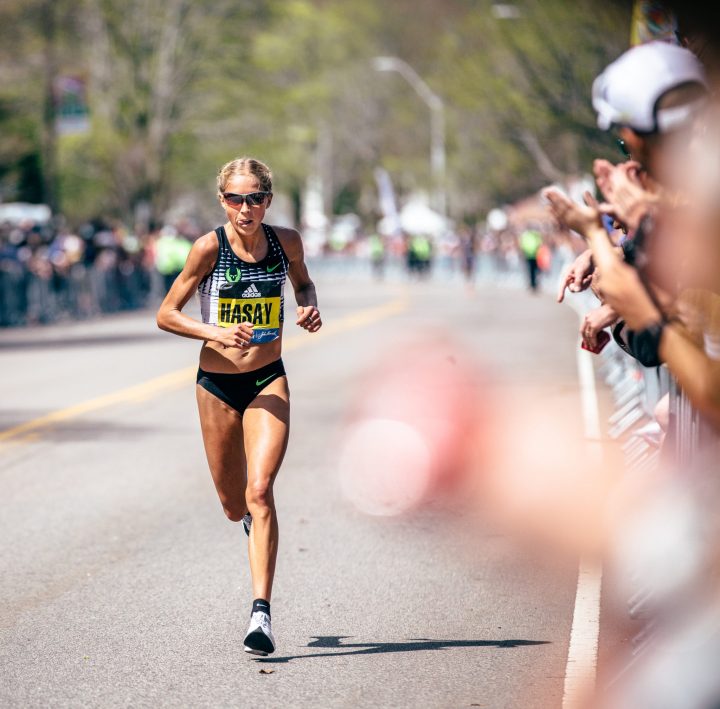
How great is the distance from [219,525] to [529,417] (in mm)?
5611

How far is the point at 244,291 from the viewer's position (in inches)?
257

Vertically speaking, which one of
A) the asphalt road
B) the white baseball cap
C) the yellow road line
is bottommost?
the yellow road line

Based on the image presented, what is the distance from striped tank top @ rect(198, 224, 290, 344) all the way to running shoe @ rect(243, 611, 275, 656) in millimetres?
1146

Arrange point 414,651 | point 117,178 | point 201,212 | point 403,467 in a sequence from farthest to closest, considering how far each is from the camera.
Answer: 1. point 201,212
2. point 117,178
3. point 403,467
4. point 414,651

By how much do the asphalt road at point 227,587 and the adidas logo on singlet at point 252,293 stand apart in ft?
4.64

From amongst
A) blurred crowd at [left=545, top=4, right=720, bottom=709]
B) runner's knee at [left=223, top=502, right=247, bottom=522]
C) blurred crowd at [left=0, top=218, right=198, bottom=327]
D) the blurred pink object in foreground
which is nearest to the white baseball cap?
blurred crowd at [left=545, top=4, right=720, bottom=709]

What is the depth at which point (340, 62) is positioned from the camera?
3846 inches

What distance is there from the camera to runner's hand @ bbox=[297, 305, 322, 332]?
21.3ft

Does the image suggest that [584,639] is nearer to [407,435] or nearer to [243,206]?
[243,206]

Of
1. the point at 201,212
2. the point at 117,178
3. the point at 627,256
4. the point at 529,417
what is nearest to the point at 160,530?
the point at 627,256

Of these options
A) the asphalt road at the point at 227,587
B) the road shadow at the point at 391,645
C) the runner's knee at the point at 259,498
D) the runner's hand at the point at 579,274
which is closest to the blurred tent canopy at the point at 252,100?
the asphalt road at the point at 227,587

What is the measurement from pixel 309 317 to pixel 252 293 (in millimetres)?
256

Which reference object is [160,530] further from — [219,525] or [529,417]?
[529,417]

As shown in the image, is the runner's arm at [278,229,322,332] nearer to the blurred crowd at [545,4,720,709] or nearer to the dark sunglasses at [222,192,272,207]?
the dark sunglasses at [222,192,272,207]
